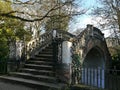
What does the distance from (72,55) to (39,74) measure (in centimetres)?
206

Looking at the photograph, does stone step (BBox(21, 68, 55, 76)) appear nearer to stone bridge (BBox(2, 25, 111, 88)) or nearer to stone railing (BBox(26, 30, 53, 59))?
stone bridge (BBox(2, 25, 111, 88))

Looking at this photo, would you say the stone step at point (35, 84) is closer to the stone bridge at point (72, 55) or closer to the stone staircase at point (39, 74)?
the stone staircase at point (39, 74)

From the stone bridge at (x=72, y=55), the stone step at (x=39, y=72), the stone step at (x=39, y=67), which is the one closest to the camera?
the stone bridge at (x=72, y=55)

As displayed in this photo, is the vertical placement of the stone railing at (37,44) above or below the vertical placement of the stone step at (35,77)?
above

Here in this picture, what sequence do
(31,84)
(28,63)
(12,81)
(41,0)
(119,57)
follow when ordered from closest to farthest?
(31,84)
(12,81)
(41,0)
(28,63)
(119,57)

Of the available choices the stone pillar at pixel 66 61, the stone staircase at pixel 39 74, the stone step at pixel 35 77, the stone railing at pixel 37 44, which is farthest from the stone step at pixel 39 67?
the stone pillar at pixel 66 61

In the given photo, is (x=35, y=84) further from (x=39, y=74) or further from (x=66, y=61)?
(x=66, y=61)

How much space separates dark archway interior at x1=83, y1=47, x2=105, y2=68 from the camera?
62.1 ft

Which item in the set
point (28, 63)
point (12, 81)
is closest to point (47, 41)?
point (28, 63)

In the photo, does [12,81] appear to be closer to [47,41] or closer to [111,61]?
[47,41]

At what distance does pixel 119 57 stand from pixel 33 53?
818cm

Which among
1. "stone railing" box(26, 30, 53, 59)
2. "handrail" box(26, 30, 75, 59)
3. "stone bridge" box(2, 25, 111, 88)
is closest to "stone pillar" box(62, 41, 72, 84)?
"stone bridge" box(2, 25, 111, 88)

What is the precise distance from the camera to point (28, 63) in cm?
1341

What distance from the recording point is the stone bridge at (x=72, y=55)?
10.9 m
